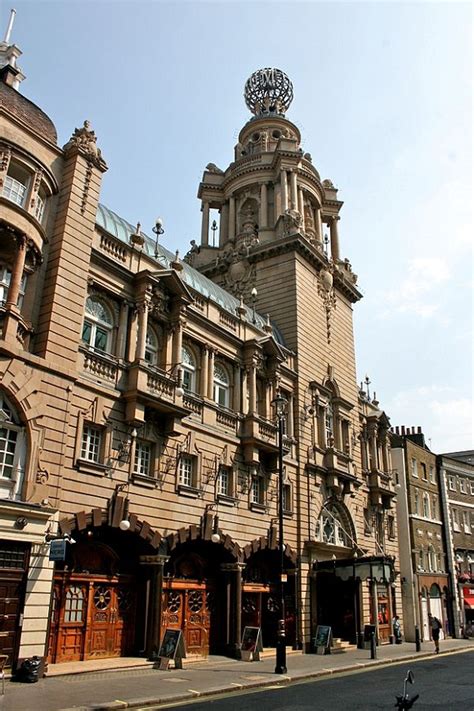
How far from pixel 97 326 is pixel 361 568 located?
59.7ft

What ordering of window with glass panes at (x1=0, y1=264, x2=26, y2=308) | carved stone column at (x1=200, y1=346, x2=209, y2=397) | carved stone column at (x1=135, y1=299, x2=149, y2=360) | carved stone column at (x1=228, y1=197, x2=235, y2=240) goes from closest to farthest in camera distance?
1. window with glass panes at (x1=0, y1=264, x2=26, y2=308)
2. carved stone column at (x1=135, y1=299, x2=149, y2=360)
3. carved stone column at (x1=200, y1=346, x2=209, y2=397)
4. carved stone column at (x1=228, y1=197, x2=235, y2=240)

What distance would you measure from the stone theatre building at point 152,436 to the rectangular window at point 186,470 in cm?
9

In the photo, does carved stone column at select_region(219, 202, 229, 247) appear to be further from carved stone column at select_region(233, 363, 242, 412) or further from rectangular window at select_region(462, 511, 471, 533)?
rectangular window at select_region(462, 511, 471, 533)

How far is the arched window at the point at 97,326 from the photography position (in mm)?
22266

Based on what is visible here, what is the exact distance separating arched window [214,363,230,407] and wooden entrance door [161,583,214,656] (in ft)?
27.8

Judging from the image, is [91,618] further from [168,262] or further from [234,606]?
[168,262]

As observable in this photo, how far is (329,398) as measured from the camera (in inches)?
1480

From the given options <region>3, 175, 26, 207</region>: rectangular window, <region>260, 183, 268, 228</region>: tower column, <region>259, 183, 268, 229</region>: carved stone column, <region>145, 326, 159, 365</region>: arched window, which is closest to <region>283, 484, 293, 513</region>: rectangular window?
<region>145, 326, 159, 365</region>: arched window

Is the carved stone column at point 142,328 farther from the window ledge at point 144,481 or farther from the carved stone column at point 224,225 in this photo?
the carved stone column at point 224,225

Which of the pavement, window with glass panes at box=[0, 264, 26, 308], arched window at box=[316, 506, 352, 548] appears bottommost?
the pavement

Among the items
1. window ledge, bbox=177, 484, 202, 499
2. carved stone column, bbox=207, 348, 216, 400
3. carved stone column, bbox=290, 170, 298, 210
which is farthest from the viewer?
carved stone column, bbox=290, 170, 298, 210

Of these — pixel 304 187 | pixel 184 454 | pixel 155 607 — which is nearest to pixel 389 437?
pixel 304 187

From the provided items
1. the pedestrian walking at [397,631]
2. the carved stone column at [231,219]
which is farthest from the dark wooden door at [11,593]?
the carved stone column at [231,219]

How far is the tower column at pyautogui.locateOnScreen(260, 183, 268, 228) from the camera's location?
4306 centimetres
